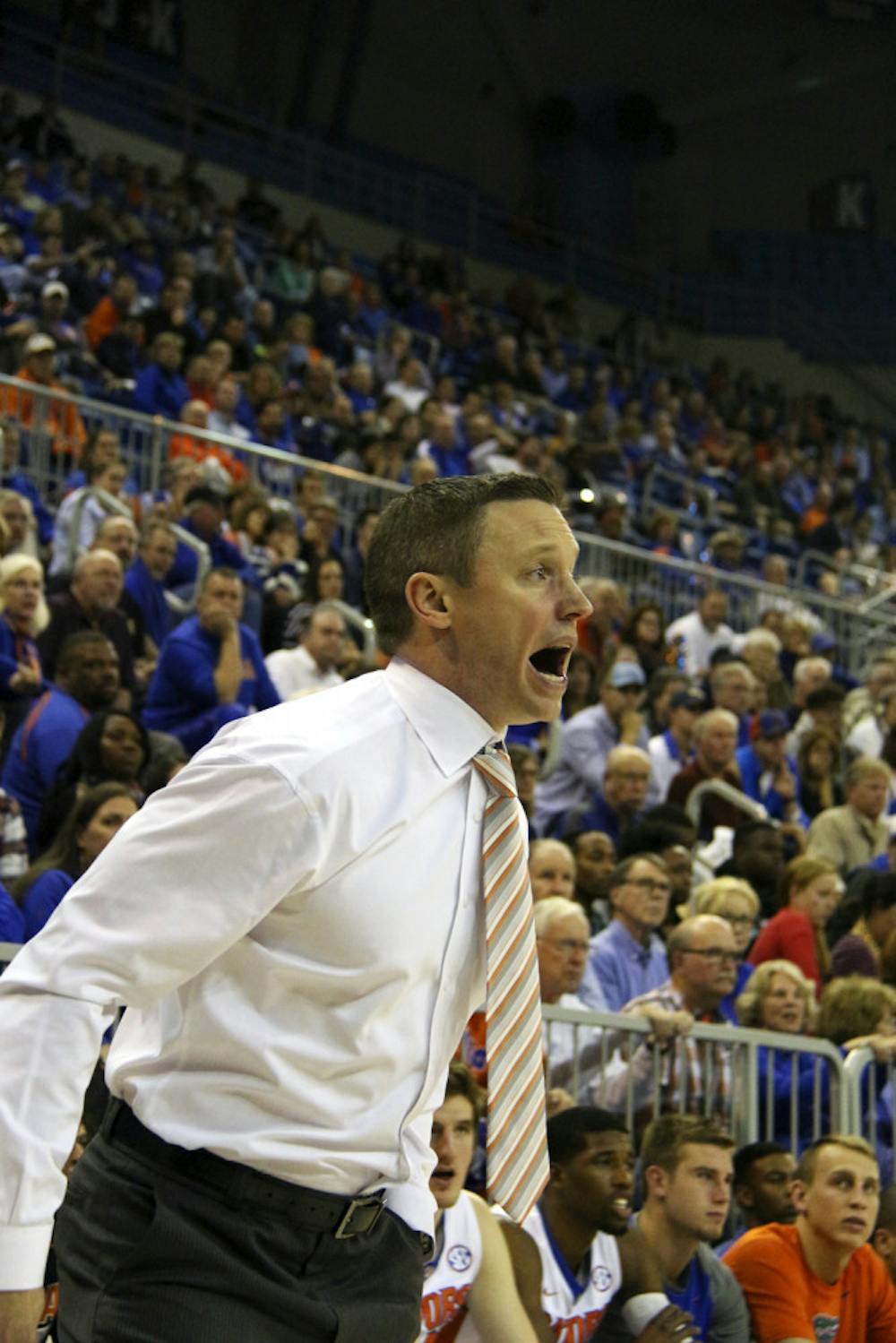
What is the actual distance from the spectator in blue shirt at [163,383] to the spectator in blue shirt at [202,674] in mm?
4689

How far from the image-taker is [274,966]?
2.16 metres

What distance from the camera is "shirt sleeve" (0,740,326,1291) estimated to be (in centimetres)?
197

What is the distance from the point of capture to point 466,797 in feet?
7.84

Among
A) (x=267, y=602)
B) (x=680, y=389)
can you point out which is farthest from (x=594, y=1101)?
(x=680, y=389)

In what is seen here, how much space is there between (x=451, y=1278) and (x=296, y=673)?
499 centimetres

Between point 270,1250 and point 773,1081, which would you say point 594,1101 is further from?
point 270,1250

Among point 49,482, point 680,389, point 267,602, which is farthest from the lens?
point 680,389

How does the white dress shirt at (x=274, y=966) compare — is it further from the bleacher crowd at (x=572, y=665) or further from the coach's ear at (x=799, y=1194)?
the coach's ear at (x=799, y=1194)

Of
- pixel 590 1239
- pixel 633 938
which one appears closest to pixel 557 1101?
pixel 590 1239

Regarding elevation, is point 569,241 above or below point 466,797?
above

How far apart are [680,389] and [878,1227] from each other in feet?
57.0

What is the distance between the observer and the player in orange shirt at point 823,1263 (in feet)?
16.4

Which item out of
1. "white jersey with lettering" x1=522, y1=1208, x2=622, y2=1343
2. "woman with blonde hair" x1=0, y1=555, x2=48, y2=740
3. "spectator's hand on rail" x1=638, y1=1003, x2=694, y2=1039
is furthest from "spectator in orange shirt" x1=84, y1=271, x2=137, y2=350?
"white jersey with lettering" x1=522, y1=1208, x2=622, y2=1343

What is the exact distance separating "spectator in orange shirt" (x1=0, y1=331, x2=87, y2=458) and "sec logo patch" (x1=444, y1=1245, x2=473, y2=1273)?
676 centimetres
